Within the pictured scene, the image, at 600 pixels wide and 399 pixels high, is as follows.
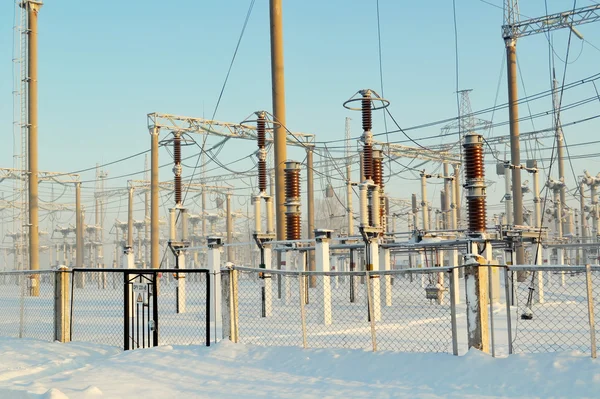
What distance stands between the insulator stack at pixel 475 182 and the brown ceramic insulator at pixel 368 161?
7.18 ft

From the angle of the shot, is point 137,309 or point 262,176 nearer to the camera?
point 137,309

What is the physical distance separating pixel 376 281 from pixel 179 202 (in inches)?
331

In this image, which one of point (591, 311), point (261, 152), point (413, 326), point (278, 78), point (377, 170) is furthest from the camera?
point (278, 78)

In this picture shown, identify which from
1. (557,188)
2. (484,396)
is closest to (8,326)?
(484,396)

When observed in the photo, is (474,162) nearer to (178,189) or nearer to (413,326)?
(413,326)

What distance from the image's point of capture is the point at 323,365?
8.20 meters

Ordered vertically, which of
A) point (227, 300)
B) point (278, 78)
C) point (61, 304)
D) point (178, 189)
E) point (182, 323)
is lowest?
point (182, 323)

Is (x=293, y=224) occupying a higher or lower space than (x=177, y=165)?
lower

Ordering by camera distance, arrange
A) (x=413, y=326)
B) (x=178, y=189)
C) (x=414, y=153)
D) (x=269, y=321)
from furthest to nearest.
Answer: (x=414, y=153)
(x=178, y=189)
(x=269, y=321)
(x=413, y=326)

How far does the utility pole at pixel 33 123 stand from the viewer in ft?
97.9

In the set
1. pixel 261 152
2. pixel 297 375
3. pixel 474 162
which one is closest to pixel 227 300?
pixel 297 375

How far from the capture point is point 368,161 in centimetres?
1623

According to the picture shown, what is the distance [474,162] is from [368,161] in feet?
8.06

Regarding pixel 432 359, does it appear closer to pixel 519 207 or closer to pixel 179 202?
pixel 179 202
